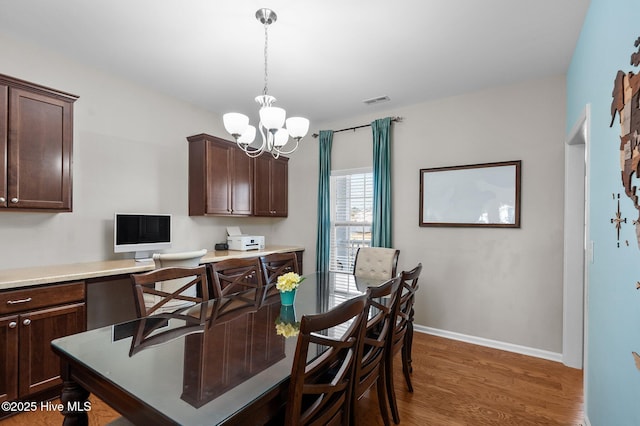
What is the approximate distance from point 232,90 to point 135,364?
3.04 metres

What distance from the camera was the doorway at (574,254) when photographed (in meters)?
2.85

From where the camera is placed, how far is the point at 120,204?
3.27 meters

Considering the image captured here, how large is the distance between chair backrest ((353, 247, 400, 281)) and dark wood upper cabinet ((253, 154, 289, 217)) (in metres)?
1.72

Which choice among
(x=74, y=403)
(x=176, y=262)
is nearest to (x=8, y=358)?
(x=176, y=262)

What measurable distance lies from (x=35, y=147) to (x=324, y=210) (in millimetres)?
3107

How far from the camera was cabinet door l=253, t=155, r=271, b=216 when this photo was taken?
14.5 feet

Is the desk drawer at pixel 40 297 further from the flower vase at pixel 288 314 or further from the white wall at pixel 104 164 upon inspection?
the flower vase at pixel 288 314

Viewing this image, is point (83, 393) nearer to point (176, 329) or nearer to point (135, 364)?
point (135, 364)

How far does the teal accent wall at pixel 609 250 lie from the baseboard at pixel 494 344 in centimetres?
109

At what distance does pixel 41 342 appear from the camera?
2.20 m

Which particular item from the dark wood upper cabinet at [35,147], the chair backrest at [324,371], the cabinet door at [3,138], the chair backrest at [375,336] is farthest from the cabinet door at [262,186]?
the chair backrest at [324,371]

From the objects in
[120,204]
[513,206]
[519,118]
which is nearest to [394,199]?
[513,206]

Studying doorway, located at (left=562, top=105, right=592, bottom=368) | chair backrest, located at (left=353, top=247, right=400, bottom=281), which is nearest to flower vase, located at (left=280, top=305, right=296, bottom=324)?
chair backrest, located at (left=353, top=247, right=400, bottom=281)

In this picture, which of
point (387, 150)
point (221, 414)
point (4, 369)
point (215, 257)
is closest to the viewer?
point (221, 414)
